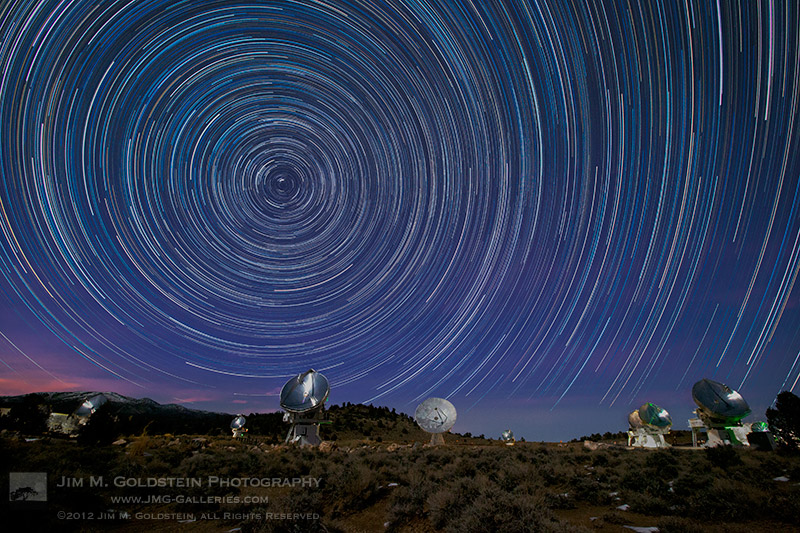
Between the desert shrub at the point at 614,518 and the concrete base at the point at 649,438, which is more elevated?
the desert shrub at the point at 614,518

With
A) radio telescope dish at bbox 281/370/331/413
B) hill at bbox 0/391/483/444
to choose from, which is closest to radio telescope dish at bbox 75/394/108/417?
hill at bbox 0/391/483/444

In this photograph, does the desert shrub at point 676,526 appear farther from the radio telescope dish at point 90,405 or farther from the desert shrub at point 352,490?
the radio telescope dish at point 90,405

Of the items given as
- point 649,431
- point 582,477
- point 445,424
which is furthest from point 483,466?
point 649,431

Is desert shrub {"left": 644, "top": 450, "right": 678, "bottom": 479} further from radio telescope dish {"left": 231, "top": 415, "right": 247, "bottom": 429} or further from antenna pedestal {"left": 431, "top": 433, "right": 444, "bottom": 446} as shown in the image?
radio telescope dish {"left": 231, "top": 415, "right": 247, "bottom": 429}

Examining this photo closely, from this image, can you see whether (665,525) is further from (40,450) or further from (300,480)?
(40,450)

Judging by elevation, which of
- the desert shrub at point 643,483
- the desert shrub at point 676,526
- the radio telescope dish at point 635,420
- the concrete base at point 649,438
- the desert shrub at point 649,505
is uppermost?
the desert shrub at point 676,526

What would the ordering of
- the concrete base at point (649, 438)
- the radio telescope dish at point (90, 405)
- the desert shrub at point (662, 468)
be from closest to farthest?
the desert shrub at point (662, 468)
the radio telescope dish at point (90, 405)
the concrete base at point (649, 438)

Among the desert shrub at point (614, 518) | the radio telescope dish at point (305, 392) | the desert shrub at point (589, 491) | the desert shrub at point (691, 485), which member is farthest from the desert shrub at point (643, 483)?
the radio telescope dish at point (305, 392)
